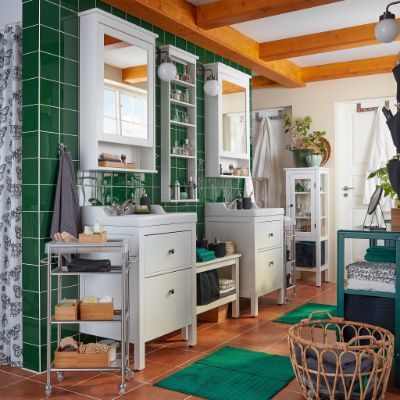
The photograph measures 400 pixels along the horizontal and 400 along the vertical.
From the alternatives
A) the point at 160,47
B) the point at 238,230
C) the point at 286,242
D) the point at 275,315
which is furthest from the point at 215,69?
the point at 275,315

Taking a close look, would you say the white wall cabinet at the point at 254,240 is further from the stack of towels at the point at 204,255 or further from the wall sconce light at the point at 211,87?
the wall sconce light at the point at 211,87

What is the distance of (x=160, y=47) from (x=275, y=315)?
8.60ft

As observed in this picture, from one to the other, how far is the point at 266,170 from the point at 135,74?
337 centimetres

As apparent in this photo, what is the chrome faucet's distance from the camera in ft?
12.3

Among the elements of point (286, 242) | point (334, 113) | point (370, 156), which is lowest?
point (286, 242)

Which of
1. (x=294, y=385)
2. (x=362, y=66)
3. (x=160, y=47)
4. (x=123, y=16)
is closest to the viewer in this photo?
(x=294, y=385)

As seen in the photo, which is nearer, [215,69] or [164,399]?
[164,399]

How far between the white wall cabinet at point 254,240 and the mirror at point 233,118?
713 mm

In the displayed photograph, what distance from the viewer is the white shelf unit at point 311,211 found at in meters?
6.15

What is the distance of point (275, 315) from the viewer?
4.68 metres

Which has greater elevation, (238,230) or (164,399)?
(238,230)

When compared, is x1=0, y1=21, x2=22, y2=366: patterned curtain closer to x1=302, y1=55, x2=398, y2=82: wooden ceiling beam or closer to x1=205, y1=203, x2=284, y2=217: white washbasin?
x1=205, y1=203, x2=284, y2=217: white washbasin

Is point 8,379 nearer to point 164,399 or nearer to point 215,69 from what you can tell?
point 164,399

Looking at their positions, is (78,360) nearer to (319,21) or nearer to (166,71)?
(166,71)
